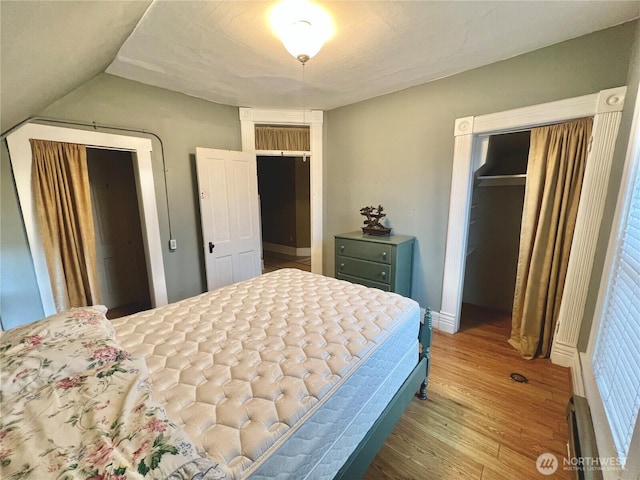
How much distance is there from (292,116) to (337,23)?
5.46 ft

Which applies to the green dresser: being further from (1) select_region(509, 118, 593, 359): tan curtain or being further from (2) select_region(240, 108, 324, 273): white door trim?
(1) select_region(509, 118, 593, 359): tan curtain

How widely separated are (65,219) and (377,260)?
9.35 feet

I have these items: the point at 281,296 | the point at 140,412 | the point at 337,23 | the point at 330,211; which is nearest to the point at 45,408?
the point at 140,412

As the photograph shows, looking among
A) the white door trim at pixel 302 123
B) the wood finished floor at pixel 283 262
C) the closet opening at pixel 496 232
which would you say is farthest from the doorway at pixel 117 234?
the closet opening at pixel 496 232

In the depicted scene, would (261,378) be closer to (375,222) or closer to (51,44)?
(51,44)

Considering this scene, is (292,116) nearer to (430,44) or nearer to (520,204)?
(430,44)

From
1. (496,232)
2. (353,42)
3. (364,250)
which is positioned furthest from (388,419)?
(496,232)

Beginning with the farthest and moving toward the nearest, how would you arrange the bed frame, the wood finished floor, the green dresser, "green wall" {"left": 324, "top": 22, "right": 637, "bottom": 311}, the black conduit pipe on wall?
the wood finished floor, the green dresser, the black conduit pipe on wall, "green wall" {"left": 324, "top": 22, "right": 637, "bottom": 311}, the bed frame

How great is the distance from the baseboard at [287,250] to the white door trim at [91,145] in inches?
130

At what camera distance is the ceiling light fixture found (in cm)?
153

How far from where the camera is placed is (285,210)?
597 cm

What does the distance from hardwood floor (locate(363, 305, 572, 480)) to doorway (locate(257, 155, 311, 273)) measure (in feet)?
11.9

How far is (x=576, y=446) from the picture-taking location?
1.41 metres

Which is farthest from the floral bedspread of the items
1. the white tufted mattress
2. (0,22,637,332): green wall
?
(0,22,637,332): green wall
